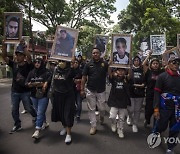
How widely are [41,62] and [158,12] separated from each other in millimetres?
17430

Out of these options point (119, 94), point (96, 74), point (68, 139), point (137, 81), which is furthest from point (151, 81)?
point (68, 139)

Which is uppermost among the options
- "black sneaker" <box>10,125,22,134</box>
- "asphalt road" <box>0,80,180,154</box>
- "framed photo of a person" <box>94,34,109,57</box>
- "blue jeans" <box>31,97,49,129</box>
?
"framed photo of a person" <box>94,34,109,57</box>

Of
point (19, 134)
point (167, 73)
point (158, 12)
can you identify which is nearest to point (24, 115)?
point (19, 134)

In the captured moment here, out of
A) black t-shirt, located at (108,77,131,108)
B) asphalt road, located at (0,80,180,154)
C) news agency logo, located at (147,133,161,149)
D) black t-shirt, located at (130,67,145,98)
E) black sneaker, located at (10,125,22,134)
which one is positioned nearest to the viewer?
asphalt road, located at (0,80,180,154)

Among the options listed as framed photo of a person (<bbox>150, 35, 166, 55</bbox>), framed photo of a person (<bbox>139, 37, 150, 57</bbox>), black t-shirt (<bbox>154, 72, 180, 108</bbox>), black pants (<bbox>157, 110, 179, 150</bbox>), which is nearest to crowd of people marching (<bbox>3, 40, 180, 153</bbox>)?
black pants (<bbox>157, 110, 179, 150</bbox>)

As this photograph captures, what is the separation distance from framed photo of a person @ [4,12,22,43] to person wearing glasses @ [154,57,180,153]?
320cm

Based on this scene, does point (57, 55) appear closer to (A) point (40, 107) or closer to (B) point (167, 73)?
(A) point (40, 107)

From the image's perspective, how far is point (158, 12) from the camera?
21.5 metres

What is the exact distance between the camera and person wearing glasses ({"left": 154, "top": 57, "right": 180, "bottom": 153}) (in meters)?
4.85

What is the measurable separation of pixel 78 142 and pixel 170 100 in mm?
2001

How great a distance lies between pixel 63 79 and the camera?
569 cm

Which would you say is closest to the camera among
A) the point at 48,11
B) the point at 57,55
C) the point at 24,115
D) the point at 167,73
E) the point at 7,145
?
the point at 167,73

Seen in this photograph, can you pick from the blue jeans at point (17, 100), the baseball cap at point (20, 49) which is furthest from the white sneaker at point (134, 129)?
the baseball cap at point (20, 49)

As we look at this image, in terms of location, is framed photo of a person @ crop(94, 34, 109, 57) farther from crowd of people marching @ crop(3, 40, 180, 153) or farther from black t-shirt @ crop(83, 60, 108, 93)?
black t-shirt @ crop(83, 60, 108, 93)
